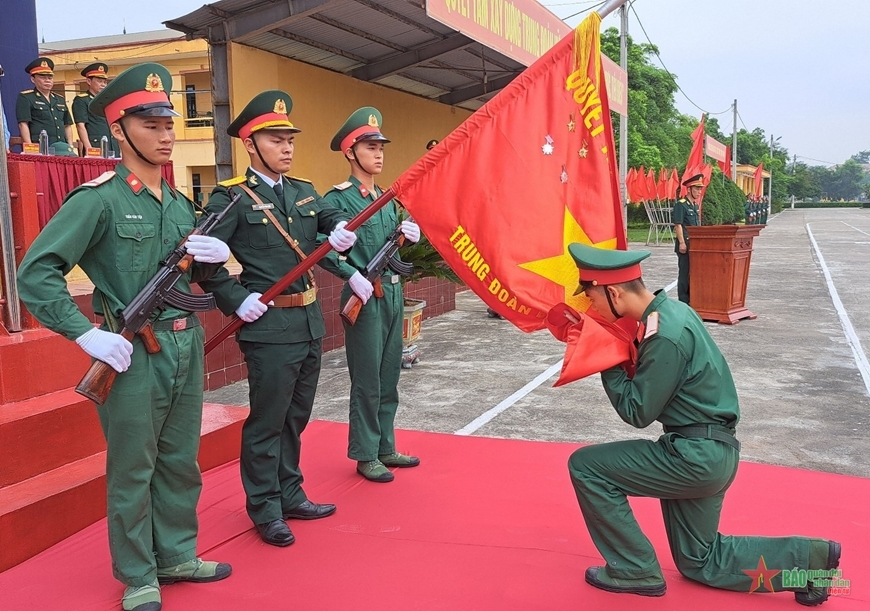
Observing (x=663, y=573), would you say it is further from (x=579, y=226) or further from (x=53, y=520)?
(x=53, y=520)

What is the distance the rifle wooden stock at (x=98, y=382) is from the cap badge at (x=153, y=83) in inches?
39.9

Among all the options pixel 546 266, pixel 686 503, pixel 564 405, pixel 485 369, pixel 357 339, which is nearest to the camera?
pixel 686 503

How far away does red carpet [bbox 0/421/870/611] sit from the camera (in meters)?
2.62

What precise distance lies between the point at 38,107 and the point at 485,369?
5.60m

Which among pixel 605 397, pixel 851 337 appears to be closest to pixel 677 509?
pixel 605 397

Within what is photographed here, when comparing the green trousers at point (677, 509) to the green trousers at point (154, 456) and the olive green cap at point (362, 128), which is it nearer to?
the green trousers at point (154, 456)

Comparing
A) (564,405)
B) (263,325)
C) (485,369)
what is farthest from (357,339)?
(485,369)

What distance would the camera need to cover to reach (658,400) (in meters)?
2.43

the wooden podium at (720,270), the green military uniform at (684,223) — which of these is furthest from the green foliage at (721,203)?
the wooden podium at (720,270)

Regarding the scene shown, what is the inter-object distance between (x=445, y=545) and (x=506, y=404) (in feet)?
8.81

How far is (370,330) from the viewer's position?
12.9 feet

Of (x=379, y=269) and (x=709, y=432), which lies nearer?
(x=709, y=432)

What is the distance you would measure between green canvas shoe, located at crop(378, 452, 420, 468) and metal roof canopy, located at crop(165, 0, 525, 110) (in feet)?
16.4

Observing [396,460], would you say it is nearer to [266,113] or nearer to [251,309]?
[251,309]
